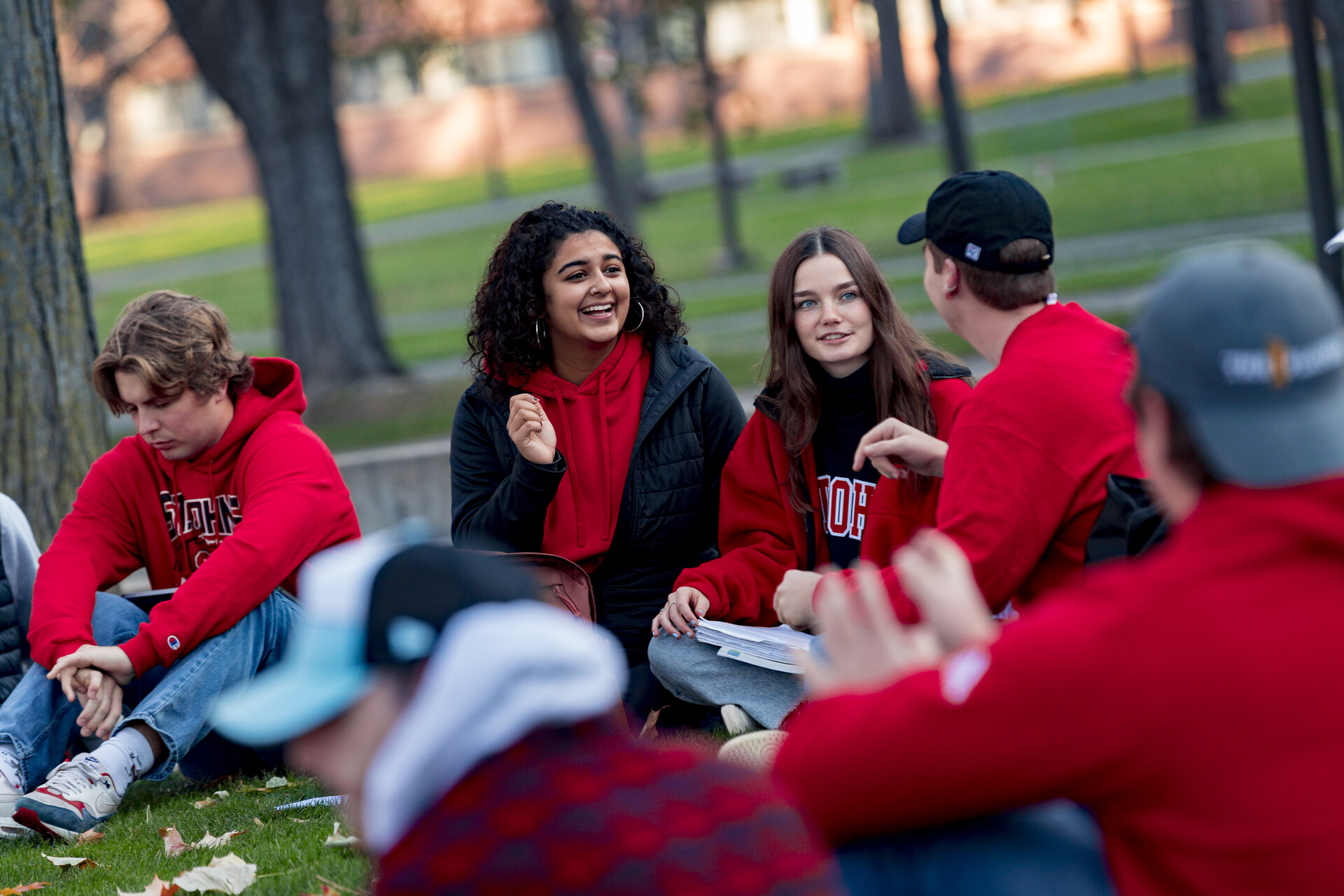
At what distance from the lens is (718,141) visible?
1770 centimetres

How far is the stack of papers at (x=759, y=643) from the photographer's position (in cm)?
382

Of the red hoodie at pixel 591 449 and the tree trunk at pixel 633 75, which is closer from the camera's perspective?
the red hoodie at pixel 591 449

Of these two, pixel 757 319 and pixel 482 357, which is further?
pixel 757 319

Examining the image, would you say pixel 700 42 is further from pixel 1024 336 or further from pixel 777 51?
pixel 777 51

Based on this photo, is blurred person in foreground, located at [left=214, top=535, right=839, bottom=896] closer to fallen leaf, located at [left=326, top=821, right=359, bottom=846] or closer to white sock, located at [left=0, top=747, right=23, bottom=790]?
fallen leaf, located at [left=326, top=821, right=359, bottom=846]

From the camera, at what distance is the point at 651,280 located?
4.57 metres

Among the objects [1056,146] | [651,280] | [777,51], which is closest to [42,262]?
[651,280]

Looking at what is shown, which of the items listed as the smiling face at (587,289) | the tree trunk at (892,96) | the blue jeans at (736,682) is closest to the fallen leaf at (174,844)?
the blue jeans at (736,682)

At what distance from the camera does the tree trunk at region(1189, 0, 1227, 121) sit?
967 inches

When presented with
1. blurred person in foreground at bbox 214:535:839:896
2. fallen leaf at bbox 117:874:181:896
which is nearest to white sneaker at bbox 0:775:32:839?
fallen leaf at bbox 117:874:181:896

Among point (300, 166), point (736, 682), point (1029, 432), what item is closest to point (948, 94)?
point (300, 166)

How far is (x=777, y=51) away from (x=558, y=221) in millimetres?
40815

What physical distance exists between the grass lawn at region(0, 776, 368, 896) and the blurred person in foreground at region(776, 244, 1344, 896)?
6.10ft

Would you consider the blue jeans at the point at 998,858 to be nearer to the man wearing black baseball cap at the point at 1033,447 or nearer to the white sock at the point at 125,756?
the man wearing black baseball cap at the point at 1033,447
